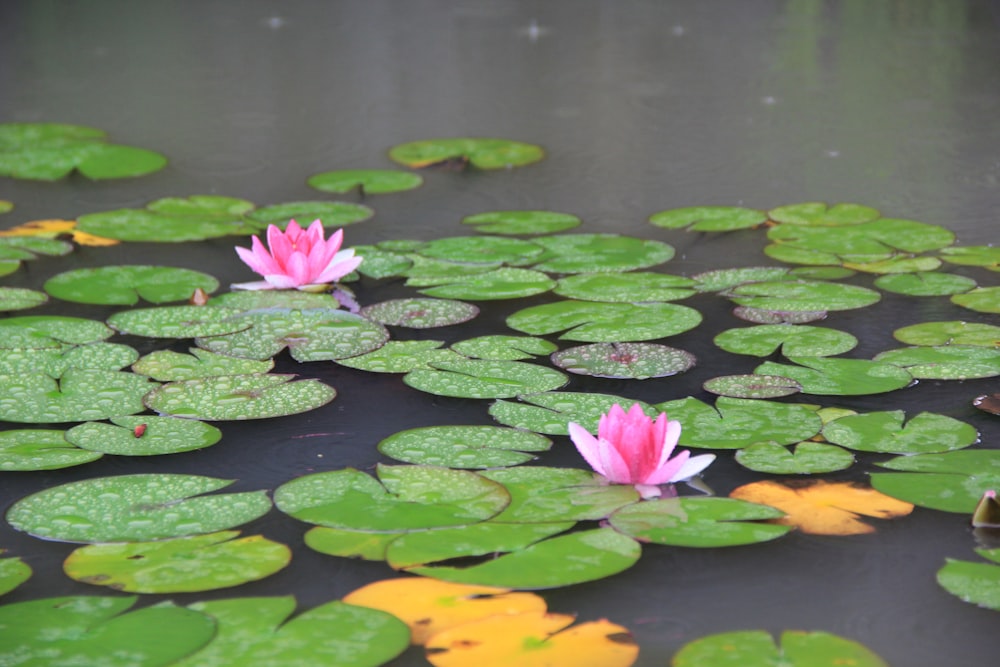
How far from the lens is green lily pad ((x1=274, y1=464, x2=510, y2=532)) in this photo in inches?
54.3

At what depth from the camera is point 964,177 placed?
322cm

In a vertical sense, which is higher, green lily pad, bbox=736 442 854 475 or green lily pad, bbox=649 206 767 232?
green lily pad, bbox=649 206 767 232

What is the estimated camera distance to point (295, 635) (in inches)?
45.8

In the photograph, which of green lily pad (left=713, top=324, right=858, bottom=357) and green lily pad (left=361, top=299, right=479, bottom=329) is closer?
green lily pad (left=713, top=324, right=858, bottom=357)

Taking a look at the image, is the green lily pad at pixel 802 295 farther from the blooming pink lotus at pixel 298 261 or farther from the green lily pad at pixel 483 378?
the blooming pink lotus at pixel 298 261

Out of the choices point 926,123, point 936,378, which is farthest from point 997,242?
point 926,123

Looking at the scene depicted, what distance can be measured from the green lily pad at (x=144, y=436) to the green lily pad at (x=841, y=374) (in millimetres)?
891

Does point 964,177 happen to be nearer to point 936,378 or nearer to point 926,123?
point 926,123

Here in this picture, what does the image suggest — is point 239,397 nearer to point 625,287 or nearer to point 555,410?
point 555,410

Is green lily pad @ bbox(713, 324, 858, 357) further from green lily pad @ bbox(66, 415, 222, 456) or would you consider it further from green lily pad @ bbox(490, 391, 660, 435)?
green lily pad @ bbox(66, 415, 222, 456)

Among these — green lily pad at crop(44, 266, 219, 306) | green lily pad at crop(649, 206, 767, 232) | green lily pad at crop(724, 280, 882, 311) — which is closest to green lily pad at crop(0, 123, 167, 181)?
green lily pad at crop(44, 266, 219, 306)

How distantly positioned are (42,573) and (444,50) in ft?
14.6

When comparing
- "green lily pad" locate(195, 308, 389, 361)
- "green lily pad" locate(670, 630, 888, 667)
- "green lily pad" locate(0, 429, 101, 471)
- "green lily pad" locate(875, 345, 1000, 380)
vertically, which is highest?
"green lily pad" locate(195, 308, 389, 361)

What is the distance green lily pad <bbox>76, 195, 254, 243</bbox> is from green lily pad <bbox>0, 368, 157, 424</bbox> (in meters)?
0.90
